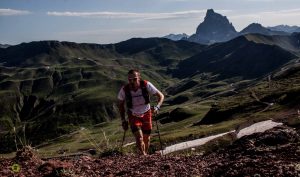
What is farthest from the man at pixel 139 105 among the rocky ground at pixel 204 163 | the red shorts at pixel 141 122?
the rocky ground at pixel 204 163

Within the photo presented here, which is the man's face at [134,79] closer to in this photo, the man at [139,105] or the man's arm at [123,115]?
the man at [139,105]

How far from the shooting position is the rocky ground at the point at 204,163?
10.5 metres

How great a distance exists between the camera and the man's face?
17.0m

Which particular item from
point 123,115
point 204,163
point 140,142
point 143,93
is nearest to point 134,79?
point 143,93

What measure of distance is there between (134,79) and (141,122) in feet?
6.29

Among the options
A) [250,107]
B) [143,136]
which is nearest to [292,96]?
[250,107]

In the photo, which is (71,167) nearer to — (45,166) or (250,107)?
(45,166)

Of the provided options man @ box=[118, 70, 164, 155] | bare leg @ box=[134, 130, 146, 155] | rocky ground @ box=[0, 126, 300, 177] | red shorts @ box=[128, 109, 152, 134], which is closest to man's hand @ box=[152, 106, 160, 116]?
man @ box=[118, 70, 164, 155]

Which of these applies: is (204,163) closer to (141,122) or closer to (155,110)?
(155,110)

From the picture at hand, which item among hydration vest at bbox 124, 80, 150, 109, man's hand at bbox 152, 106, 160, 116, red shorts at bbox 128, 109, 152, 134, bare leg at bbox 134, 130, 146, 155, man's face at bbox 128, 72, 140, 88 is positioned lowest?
bare leg at bbox 134, 130, 146, 155

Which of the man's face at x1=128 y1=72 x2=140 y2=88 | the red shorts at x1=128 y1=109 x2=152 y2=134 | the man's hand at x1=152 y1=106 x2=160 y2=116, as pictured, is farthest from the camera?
the red shorts at x1=128 y1=109 x2=152 y2=134

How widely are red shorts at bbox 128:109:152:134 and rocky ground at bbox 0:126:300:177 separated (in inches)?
101

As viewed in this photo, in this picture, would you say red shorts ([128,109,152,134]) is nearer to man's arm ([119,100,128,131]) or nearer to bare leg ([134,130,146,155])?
bare leg ([134,130,146,155])

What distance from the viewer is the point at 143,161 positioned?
45.1ft
